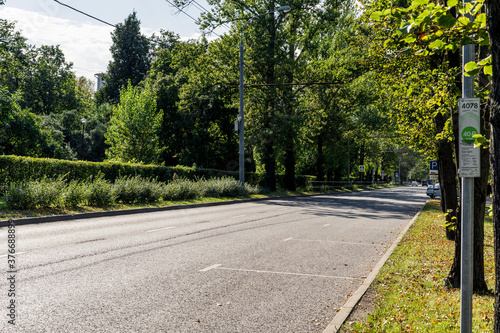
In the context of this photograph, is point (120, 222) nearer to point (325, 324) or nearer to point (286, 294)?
point (286, 294)

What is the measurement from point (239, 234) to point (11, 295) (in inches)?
278

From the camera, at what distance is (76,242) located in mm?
10008

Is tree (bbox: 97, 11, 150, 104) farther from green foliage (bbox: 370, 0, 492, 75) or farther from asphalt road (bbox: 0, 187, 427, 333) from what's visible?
green foliage (bbox: 370, 0, 492, 75)

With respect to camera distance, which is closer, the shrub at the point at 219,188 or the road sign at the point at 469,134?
the road sign at the point at 469,134

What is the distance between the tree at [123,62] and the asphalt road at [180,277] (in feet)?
175

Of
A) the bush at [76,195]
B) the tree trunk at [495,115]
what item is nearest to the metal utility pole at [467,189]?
the tree trunk at [495,115]

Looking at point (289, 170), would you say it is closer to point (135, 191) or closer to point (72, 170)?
point (135, 191)

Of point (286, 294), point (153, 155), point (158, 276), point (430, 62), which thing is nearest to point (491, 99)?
point (286, 294)

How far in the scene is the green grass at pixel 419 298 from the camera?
4906 millimetres

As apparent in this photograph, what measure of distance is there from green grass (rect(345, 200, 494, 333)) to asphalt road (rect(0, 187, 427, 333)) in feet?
1.73

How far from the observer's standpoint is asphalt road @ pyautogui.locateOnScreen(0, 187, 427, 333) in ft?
16.3

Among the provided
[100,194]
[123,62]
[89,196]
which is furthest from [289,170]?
[123,62]

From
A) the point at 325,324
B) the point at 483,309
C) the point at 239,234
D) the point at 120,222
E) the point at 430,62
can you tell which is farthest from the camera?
the point at 120,222

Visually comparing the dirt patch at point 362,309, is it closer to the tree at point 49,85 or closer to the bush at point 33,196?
the bush at point 33,196
